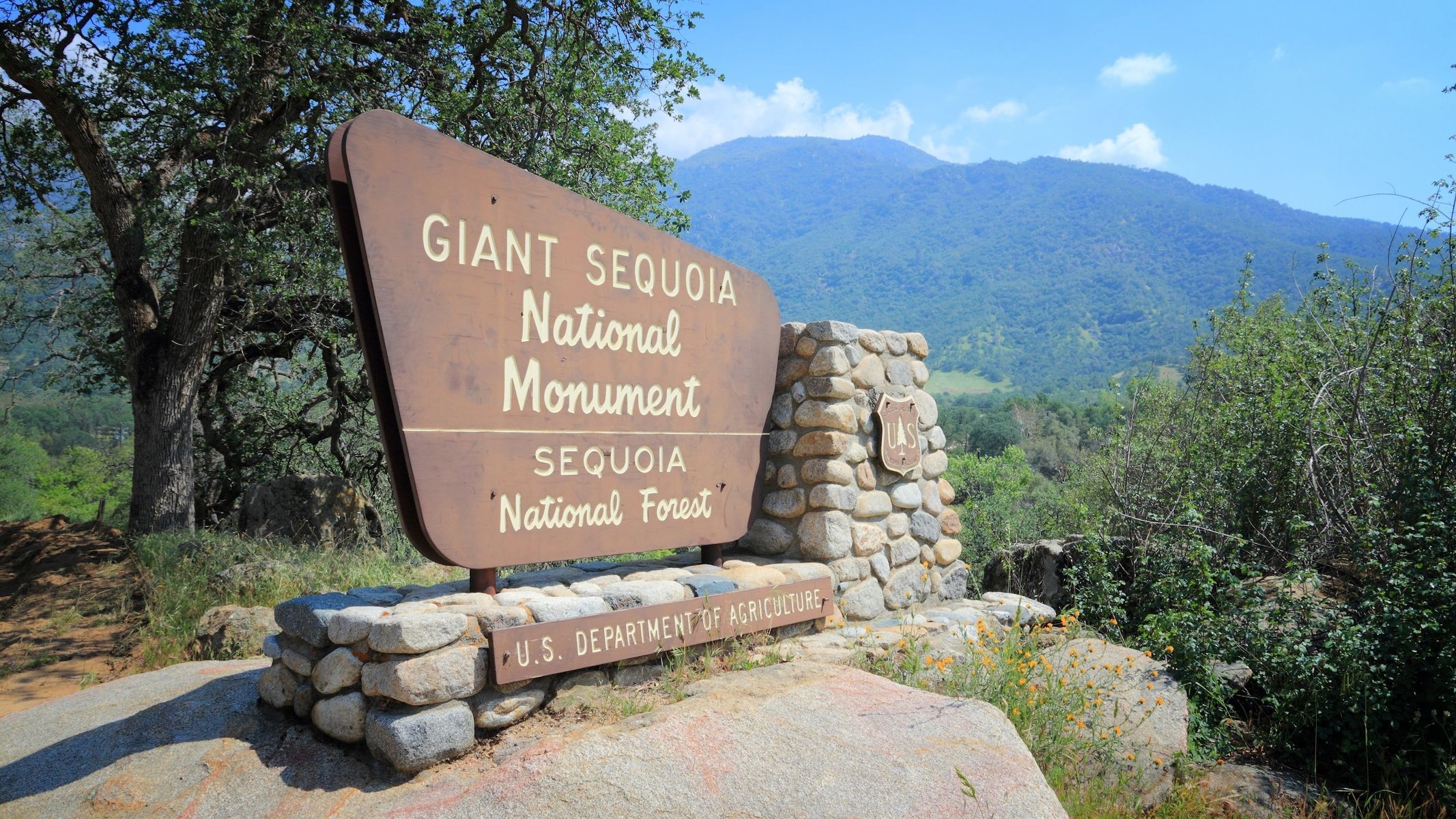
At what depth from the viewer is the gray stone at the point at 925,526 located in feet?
21.4

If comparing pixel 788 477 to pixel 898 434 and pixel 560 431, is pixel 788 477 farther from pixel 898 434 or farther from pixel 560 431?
pixel 560 431

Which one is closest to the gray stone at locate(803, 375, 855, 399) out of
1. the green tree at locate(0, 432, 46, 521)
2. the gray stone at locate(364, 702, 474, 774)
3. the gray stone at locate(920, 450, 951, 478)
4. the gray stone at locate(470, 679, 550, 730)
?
the gray stone at locate(920, 450, 951, 478)

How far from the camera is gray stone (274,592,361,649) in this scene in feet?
12.6

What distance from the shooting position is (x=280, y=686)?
13.3ft

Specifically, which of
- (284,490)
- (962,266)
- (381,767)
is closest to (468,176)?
(381,767)

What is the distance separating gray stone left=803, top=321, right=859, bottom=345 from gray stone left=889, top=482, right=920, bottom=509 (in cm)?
118

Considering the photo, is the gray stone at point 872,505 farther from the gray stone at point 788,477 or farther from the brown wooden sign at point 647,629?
the brown wooden sign at point 647,629

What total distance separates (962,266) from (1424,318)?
14355cm

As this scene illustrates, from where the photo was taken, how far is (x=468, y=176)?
4.02m

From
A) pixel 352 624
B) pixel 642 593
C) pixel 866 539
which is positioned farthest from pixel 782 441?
pixel 352 624

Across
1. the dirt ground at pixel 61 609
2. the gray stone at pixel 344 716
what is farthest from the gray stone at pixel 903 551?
the dirt ground at pixel 61 609

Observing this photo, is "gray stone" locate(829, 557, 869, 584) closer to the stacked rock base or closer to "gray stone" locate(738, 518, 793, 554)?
"gray stone" locate(738, 518, 793, 554)

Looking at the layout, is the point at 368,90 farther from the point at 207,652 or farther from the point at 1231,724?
the point at 1231,724

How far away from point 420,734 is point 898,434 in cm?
389
